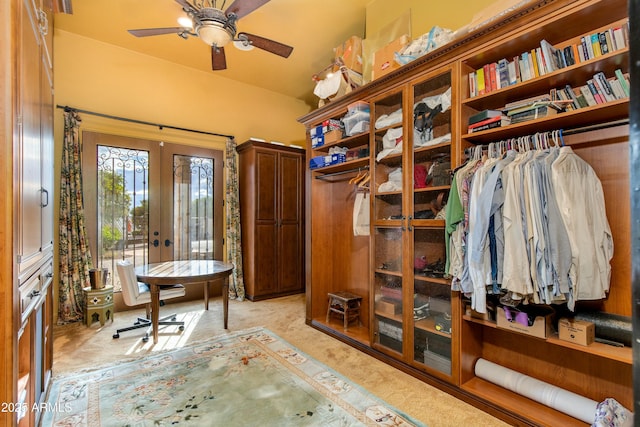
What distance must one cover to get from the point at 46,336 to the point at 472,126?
328 centimetres

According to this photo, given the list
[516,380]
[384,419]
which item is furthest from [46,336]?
[516,380]

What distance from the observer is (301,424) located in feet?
6.23

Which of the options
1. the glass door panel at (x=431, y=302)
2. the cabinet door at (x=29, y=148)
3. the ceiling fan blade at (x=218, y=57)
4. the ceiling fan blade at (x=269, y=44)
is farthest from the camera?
the ceiling fan blade at (x=218, y=57)

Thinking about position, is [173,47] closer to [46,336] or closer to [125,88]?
[125,88]

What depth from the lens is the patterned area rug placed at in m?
1.94

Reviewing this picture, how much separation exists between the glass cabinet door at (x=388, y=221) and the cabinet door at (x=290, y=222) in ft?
7.43

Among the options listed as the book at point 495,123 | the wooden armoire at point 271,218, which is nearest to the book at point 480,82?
the book at point 495,123

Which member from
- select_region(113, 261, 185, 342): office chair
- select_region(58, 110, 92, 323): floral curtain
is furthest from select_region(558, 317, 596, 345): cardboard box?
select_region(58, 110, 92, 323): floral curtain

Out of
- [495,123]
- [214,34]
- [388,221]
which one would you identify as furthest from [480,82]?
[214,34]

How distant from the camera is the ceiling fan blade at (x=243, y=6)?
92.4 inches

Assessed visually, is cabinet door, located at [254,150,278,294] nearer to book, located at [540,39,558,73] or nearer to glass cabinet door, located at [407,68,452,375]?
glass cabinet door, located at [407,68,452,375]

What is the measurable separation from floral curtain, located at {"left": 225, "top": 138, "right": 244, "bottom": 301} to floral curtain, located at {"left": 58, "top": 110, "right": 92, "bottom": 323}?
1.76 meters

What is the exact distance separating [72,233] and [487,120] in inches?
173

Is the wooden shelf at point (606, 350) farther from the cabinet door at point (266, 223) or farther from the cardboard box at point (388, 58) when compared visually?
the cabinet door at point (266, 223)
